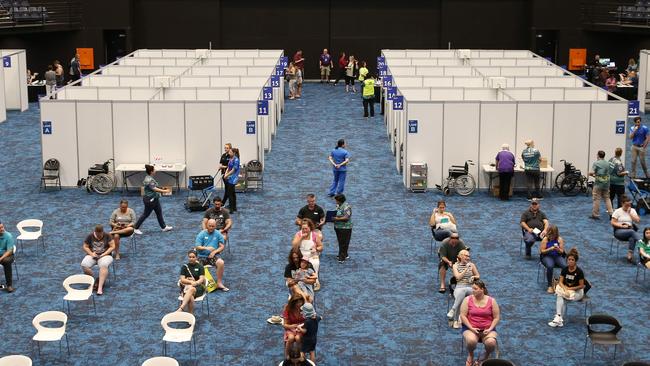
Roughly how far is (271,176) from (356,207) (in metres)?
4.42

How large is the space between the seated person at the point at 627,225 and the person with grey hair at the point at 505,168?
5023 millimetres

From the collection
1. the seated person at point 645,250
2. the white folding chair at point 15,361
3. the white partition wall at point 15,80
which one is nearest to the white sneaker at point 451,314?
the seated person at point 645,250

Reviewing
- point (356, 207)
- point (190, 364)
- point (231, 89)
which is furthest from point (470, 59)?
point (190, 364)

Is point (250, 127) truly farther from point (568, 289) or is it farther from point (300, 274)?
point (568, 289)

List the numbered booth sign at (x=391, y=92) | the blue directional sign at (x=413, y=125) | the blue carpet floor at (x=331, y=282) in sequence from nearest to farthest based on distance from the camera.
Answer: the blue carpet floor at (x=331, y=282) < the blue directional sign at (x=413, y=125) < the numbered booth sign at (x=391, y=92)

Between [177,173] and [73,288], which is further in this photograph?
[177,173]

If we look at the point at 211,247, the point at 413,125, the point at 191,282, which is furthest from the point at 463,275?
the point at 413,125

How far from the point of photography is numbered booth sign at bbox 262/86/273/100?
33.1 metres

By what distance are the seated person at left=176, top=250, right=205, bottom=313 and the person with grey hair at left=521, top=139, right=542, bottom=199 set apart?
38.8ft

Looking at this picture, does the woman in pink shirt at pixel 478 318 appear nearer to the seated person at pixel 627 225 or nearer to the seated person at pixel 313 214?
the seated person at pixel 313 214

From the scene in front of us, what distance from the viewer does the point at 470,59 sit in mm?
43312

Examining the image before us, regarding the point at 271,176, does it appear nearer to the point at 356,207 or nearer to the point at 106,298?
the point at 356,207

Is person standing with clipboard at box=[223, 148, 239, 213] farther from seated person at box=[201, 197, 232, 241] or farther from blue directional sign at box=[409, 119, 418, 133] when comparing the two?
blue directional sign at box=[409, 119, 418, 133]

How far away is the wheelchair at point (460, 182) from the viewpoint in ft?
93.7
